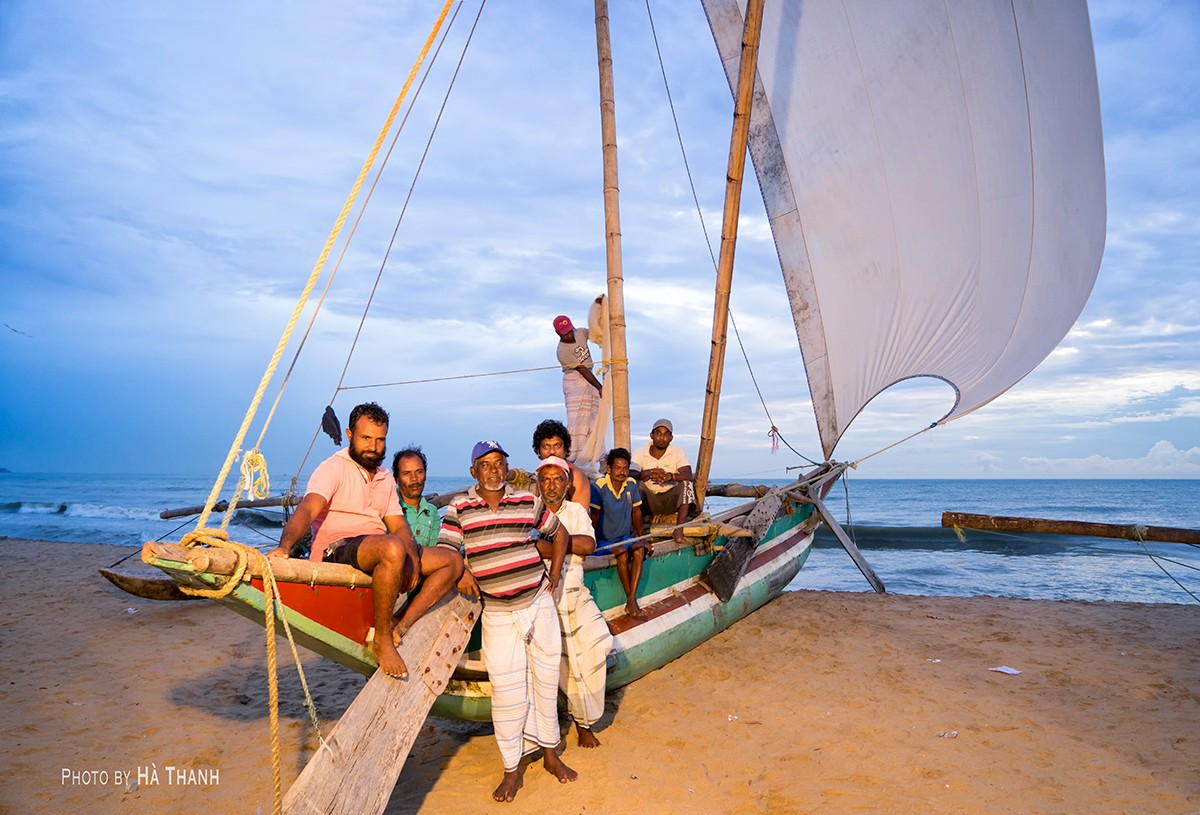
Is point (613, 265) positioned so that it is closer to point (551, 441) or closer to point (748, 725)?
point (551, 441)

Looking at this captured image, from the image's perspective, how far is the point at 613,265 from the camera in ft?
23.3

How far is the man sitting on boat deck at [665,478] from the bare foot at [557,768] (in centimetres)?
322

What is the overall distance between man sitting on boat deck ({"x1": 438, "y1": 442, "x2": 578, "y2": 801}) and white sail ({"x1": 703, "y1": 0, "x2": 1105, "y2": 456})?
21.4 feet

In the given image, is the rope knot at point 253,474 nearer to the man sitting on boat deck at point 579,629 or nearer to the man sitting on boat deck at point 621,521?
the man sitting on boat deck at point 579,629

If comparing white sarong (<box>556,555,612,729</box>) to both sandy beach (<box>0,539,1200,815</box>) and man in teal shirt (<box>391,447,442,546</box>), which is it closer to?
sandy beach (<box>0,539,1200,815</box>)

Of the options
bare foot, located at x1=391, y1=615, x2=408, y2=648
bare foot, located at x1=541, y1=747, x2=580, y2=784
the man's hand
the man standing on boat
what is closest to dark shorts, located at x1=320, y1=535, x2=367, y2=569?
bare foot, located at x1=391, y1=615, x2=408, y2=648

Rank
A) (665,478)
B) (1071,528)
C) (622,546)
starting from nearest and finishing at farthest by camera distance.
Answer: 1. (622,546)
2. (1071,528)
3. (665,478)

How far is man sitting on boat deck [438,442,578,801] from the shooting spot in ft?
11.8

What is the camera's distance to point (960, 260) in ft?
28.4

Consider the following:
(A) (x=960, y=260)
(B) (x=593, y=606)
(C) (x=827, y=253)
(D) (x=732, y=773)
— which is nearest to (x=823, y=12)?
(C) (x=827, y=253)

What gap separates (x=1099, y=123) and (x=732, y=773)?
329 inches

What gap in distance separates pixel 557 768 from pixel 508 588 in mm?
1195

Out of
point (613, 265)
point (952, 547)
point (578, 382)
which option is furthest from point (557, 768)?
point (952, 547)

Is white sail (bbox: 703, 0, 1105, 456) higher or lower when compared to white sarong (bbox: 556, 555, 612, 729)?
higher
